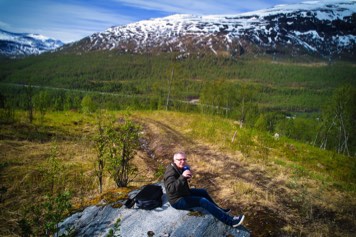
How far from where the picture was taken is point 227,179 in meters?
15.3

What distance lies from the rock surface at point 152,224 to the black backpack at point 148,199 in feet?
0.50

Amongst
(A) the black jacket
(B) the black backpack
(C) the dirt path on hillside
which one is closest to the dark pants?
(A) the black jacket

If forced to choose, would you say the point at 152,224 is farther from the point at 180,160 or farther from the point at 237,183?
the point at 237,183

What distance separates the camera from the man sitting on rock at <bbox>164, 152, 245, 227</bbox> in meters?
8.24

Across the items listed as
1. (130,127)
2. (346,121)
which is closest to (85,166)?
(130,127)

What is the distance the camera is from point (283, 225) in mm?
10211

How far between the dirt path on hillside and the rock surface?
227 centimetres

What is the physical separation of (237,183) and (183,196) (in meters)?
6.34

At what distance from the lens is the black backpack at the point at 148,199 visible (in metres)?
8.64

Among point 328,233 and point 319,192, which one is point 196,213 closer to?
point 328,233

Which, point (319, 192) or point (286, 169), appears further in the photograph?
point (286, 169)

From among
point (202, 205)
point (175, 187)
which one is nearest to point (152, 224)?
point (175, 187)

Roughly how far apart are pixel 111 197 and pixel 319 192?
10.6 meters

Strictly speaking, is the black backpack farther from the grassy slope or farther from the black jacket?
the grassy slope
